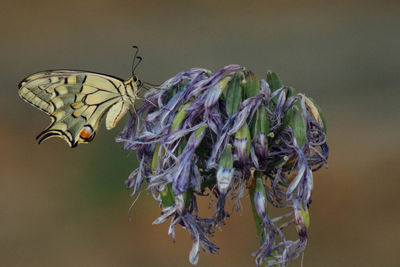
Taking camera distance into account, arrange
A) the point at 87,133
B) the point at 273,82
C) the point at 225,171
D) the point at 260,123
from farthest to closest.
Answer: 1. the point at 87,133
2. the point at 273,82
3. the point at 260,123
4. the point at 225,171

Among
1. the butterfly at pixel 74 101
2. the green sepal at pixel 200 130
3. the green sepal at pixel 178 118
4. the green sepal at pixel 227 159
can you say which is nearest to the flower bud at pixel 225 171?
the green sepal at pixel 227 159

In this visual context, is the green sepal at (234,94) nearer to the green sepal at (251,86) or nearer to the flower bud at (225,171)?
the green sepal at (251,86)

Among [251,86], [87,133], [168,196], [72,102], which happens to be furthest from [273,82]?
[72,102]

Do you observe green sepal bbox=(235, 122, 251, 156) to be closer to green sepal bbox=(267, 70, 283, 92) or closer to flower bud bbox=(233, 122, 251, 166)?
flower bud bbox=(233, 122, 251, 166)

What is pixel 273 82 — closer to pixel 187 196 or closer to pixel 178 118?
pixel 178 118

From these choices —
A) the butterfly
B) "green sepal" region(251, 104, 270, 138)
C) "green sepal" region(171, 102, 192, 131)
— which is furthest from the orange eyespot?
"green sepal" region(251, 104, 270, 138)

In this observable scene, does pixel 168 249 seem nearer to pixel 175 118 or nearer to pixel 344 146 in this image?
pixel 344 146

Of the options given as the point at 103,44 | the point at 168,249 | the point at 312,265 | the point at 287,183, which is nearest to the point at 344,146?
the point at 312,265
